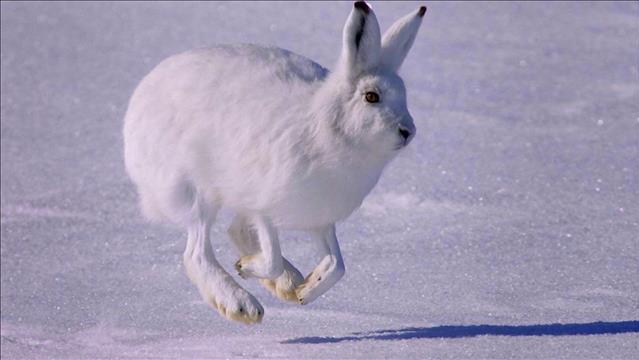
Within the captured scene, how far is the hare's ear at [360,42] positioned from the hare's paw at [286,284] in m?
0.83

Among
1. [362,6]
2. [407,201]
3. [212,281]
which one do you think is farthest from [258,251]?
[407,201]

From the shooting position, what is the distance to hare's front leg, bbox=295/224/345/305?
4.78 meters

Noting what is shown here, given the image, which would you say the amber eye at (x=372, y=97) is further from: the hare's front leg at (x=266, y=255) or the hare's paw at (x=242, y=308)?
the hare's paw at (x=242, y=308)

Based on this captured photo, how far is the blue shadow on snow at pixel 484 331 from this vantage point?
18.9 feet

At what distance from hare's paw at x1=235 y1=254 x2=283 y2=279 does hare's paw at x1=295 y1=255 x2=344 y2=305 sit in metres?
0.11

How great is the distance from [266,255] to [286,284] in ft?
0.58

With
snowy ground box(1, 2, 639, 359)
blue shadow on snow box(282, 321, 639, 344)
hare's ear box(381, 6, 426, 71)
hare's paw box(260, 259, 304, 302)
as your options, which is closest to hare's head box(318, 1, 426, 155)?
hare's ear box(381, 6, 426, 71)

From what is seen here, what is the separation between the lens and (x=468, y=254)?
7559 millimetres

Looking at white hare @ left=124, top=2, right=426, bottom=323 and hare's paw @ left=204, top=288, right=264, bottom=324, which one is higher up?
white hare @ left=124, top=2, right=426, bottom=323

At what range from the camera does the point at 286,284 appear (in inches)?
195

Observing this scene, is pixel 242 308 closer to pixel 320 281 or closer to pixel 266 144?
pixel 320 281

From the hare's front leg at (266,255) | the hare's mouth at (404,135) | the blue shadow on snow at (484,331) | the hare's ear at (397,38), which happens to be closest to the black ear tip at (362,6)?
A: the hare's ear at (397,38)

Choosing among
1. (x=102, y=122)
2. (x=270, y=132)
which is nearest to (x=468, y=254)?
(x=270, y=132)

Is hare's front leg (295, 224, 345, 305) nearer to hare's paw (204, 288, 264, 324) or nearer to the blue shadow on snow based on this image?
hare's paw (204, 288, 264, 324)
